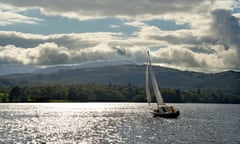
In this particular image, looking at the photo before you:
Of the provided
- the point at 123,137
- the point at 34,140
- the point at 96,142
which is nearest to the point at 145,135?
the point at 123,137

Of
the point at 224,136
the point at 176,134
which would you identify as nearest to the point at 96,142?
the point at 176,134

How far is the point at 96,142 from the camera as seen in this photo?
9112 cm

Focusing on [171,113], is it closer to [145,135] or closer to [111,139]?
[145,135]

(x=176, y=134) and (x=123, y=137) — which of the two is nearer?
(x=123, y=137)

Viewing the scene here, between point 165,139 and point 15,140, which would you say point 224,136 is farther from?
point 15,140

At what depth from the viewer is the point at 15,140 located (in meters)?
92.8

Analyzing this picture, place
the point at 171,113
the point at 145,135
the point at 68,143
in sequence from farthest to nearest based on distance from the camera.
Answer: the point at 171,113 < the point at 145,135 < the point at 68,143

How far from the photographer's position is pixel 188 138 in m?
101

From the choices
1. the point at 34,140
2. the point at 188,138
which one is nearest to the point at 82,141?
the point at 34,140

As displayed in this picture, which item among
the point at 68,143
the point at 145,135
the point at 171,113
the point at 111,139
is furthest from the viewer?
the point at 171,113

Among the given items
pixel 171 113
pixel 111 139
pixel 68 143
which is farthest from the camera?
pixel 171 113

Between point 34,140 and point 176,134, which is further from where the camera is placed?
point 176,134

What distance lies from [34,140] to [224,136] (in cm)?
4906

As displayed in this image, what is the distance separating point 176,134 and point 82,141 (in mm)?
28854
